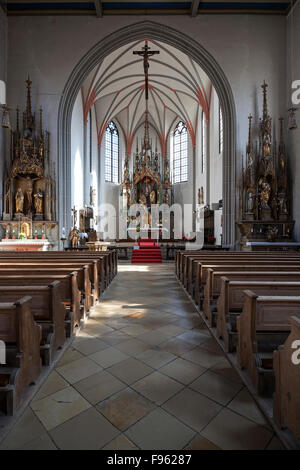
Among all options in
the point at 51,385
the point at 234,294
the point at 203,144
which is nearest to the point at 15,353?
the point at 51,385

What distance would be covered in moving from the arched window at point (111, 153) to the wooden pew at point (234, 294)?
20.8m

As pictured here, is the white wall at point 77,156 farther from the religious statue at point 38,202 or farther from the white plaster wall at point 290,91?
the white plaster wall at point 290,91

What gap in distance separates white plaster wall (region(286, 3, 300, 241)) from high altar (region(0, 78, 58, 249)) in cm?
1012

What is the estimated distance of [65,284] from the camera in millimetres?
3545

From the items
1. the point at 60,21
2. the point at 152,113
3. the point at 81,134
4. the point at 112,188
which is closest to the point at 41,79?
the point at 60,21

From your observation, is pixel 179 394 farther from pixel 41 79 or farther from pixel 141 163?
pixel 141 163

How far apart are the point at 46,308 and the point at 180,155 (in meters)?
21.7

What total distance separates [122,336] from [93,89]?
53.3 feet

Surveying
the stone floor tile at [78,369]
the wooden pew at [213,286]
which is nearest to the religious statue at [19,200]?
the wooden pew at [213,286]

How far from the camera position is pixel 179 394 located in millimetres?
2238

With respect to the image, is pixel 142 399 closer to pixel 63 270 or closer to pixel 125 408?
pixel 125 408

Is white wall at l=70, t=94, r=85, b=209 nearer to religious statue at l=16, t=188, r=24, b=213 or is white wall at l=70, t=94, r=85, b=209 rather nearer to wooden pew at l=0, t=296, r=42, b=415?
religious statue at l=16, t=188, r=24, b=213

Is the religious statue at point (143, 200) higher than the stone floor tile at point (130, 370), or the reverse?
the religious statue at point (143, 200)

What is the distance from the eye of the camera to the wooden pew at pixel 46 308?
2629 mm
